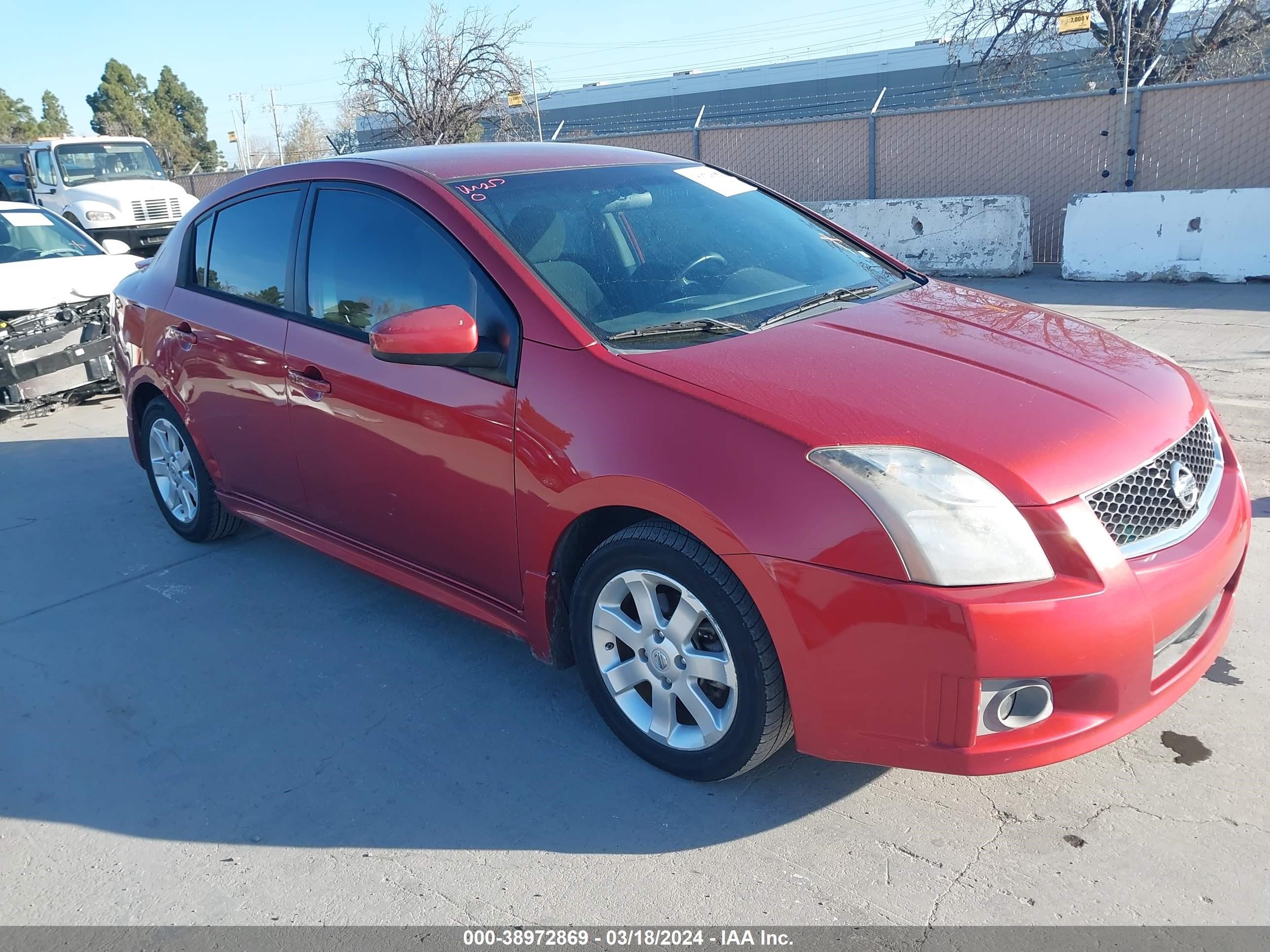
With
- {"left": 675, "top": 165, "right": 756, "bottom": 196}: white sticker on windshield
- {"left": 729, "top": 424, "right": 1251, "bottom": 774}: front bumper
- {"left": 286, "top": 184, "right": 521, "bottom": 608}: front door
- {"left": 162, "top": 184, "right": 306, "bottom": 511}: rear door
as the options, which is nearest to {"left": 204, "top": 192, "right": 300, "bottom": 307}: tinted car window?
{"left": 162, "top": 184, "right": 306, "bottom": 511}: rear door

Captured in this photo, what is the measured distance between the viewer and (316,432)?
3.81 metres

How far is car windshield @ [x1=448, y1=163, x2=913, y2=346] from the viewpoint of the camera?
3.18 metres

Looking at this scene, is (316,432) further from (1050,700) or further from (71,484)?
(71,484)

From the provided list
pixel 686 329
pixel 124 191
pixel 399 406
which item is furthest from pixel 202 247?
pixel 124 191

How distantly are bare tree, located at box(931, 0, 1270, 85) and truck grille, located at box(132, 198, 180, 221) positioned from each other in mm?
15446

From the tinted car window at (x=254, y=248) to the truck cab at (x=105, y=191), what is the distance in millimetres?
15599

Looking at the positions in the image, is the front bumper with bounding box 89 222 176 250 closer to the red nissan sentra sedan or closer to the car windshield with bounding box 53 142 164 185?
the car windshield with bounding box 53 142 164 185

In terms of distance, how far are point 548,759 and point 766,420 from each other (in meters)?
1.30

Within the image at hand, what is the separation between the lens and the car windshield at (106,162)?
18484 mm

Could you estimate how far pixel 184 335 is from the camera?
454 centimetres

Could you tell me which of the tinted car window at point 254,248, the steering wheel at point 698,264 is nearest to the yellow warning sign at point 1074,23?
the steering wheel at point 698,264

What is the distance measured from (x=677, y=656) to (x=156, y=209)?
19.0m

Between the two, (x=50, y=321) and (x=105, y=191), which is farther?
(x=105, y=191)

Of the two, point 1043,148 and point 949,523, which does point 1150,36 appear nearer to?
point 1043,148
